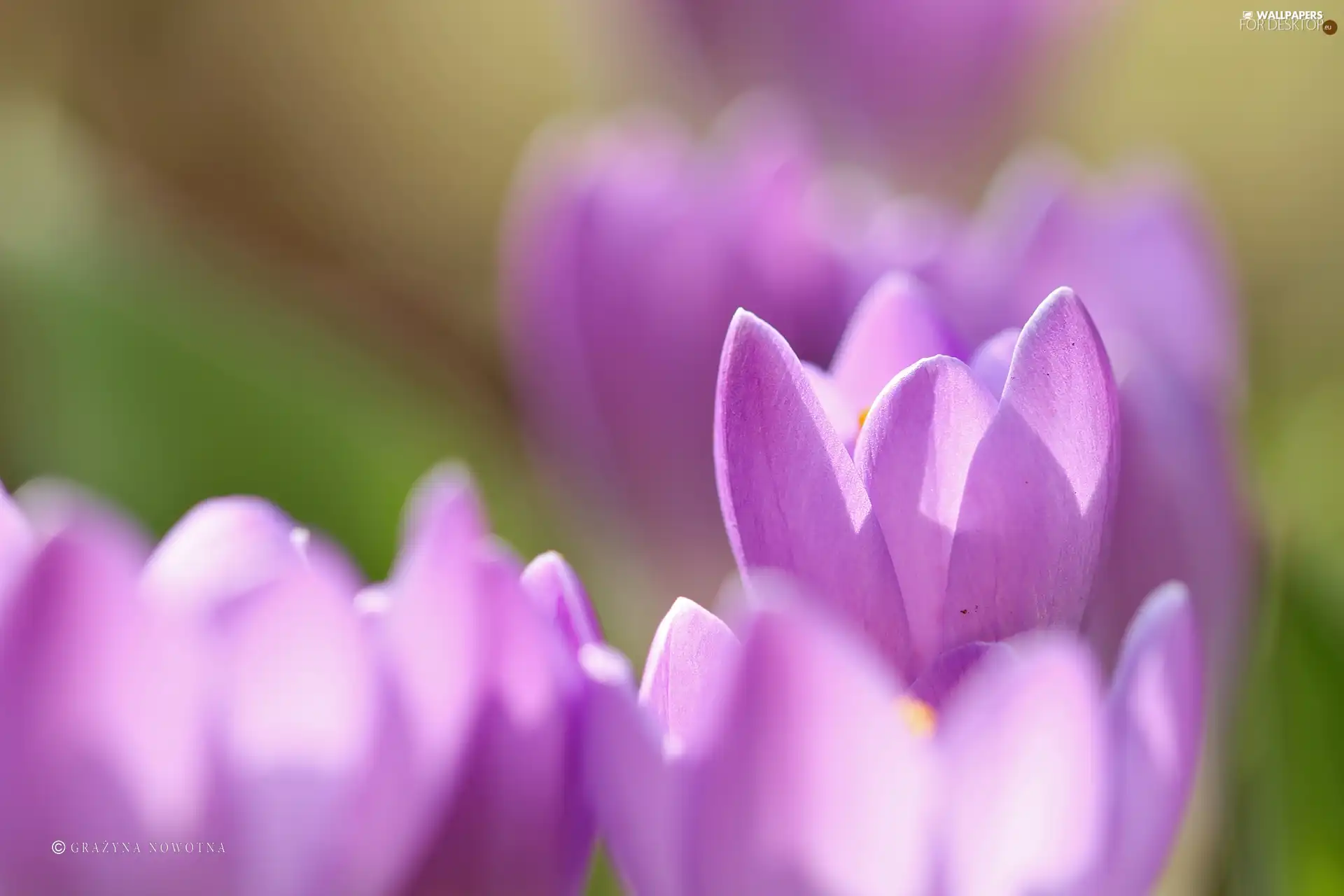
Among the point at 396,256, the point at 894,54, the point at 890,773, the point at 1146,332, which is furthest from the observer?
the point at 396,256

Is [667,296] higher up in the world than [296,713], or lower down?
higher up


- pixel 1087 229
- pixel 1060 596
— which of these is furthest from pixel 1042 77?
pixel 1060 596

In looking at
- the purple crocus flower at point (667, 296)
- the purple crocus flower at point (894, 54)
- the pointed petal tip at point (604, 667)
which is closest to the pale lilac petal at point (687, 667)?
the pointed petal tip at point (604, 667)

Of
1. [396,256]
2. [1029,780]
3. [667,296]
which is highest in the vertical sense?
[396,256]

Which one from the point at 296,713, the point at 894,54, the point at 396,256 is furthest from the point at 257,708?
the point at 396,256

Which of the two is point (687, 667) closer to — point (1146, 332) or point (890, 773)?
point (890, 773)

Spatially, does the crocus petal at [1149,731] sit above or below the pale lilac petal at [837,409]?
below

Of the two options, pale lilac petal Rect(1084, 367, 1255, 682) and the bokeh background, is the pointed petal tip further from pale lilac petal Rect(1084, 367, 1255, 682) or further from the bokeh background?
the bokeh background

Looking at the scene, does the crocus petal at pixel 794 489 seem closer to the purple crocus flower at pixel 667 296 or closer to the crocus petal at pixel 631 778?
the crocus petal at pixel 631 778
